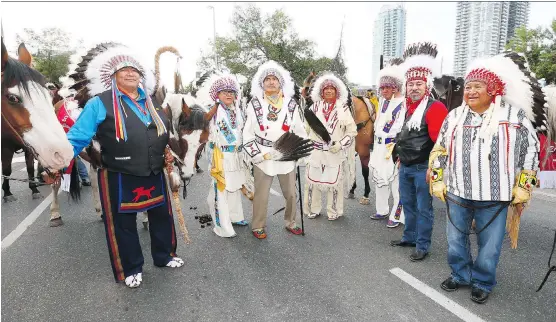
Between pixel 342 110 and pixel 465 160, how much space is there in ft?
7.35

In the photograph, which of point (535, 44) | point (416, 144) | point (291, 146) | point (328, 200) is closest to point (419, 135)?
point (416, 144)

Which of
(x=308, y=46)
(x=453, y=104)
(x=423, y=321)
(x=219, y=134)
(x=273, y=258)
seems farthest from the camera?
(x=308, y=46)

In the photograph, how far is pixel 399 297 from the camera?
9.44ft

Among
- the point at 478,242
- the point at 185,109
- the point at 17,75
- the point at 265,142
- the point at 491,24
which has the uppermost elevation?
the point at 491,24

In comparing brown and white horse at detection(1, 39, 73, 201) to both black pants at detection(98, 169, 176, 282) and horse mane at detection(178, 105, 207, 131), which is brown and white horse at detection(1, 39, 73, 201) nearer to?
black pants at detection(98, 169, 176, 282)

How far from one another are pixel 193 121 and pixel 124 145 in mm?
872

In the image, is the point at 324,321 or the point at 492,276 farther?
the point at 492,276

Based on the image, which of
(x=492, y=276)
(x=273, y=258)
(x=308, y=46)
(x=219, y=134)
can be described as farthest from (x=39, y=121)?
(x=308, y=46)

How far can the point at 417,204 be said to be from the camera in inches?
141

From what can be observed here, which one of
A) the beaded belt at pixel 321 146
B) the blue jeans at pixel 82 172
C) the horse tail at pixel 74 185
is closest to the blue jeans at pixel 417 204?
the beaded belt at pixel 321 146

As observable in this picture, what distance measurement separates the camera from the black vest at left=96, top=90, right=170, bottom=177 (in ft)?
9.16

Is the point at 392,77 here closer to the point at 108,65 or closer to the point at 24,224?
the point at 108,65

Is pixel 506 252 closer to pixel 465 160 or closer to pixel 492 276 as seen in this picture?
pixel 492 276

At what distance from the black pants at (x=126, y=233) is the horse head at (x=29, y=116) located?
87 cm
